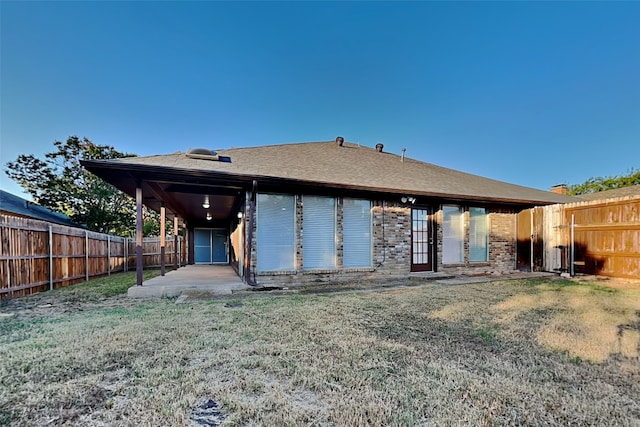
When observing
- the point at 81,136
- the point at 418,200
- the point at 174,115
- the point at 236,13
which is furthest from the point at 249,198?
the point at 81,136

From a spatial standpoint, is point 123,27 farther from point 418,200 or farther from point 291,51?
point 418,200

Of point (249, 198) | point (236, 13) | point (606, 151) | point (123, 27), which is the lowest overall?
point (249, 198)

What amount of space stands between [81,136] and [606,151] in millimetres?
38082

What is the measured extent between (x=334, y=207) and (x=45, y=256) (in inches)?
303

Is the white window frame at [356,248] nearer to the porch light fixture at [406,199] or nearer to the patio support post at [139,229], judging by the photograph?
the porch light fixture at [406,199]

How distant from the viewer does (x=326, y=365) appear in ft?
8.39

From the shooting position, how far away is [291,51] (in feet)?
41.1

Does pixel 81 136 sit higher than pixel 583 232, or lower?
higher

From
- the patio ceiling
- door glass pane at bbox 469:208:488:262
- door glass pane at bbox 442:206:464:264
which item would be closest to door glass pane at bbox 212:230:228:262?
the patio ceiling

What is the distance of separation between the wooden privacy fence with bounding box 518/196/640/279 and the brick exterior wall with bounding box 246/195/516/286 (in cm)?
85

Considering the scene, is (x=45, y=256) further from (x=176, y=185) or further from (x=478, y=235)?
(x=478, y=235)

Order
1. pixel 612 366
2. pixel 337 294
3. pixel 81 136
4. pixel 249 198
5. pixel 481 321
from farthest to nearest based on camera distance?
pixel 81 136
pixel 249 198
pixel 337 294
pixel 481 321
pixel 612 366

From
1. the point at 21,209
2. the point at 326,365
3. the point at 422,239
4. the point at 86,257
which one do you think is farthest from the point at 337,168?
the point at 21,209

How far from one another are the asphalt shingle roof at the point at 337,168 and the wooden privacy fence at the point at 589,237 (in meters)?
0.98
